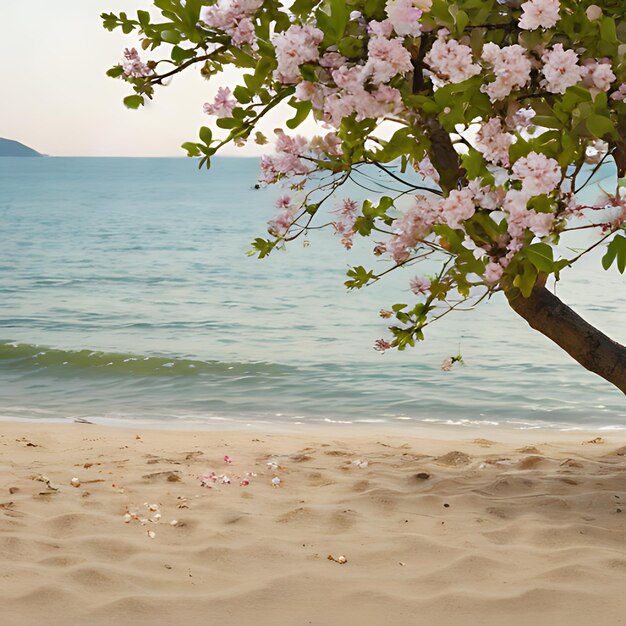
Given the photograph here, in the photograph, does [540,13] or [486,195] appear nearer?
[540,13]

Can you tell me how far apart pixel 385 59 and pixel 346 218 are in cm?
125

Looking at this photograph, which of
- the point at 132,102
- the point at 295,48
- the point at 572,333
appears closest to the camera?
the point at 295,48

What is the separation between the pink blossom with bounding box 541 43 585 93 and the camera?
256 cm

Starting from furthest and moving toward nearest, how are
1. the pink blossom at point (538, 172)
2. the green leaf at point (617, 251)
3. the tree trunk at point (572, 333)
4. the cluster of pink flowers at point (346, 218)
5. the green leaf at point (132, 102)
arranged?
1. the tree trunk at point (572, 333)
2. the cluster of pink flowers at point (346, 218)
3. the green leaf at point (132, 102)
4. the green leaf at point (617, 251)
5. the pink blossom at point (538, 172)

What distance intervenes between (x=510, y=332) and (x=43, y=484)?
10.3 m

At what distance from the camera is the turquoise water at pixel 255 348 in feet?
29.2

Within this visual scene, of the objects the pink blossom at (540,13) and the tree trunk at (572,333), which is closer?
the pink blossom at (540,13)

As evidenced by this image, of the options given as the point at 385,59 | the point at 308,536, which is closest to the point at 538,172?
the point at 385,59

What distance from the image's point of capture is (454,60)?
8.37ft

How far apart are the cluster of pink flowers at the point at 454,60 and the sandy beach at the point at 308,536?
5.94 feet

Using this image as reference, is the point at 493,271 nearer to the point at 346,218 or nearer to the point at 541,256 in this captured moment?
the point at 541,256

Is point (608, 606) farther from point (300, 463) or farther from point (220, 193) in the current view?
point (220, 193)

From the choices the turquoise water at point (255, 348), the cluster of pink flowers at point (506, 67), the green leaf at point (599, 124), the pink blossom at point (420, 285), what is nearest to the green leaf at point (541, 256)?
the green leaf at point (599, 124)

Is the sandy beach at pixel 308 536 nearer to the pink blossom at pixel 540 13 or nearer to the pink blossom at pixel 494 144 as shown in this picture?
the pink blossom at pixel 494 144
